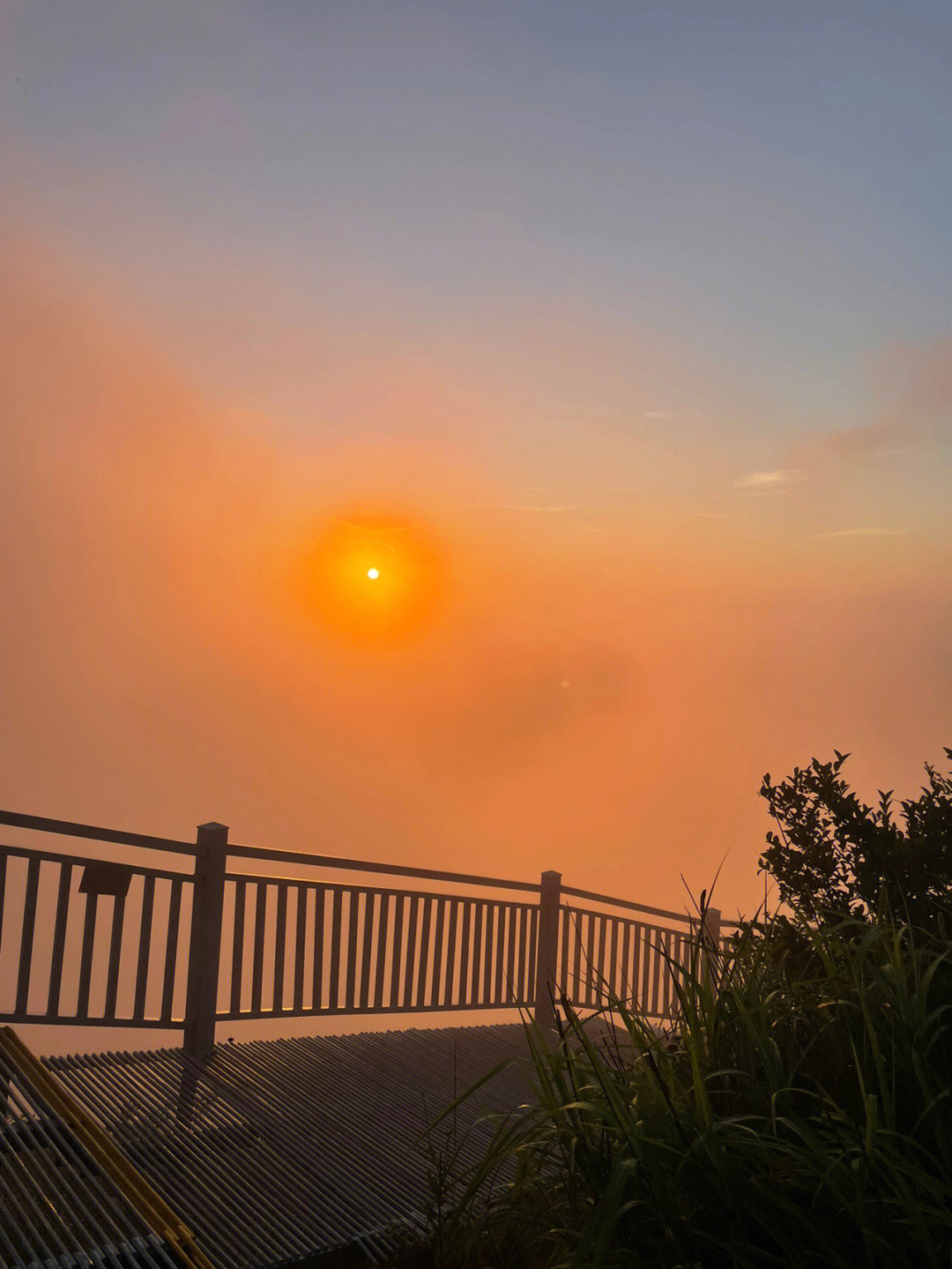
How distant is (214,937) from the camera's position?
6.89m

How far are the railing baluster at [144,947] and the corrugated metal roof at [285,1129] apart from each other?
19.0 inches

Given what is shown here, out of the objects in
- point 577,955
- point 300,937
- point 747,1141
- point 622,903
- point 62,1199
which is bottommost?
point 62,1199

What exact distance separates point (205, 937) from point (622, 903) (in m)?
4.89

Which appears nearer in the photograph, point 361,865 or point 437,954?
point 361,865

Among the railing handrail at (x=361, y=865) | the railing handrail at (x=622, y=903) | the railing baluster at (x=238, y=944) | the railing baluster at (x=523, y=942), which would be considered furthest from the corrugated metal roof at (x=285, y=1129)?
the railing handrail at (x=622, y=903)

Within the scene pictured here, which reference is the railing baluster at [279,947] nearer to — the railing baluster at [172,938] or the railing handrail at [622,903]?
the railing baluster at [172,938]

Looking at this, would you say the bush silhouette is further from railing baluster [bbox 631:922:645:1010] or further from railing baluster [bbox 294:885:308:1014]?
railing baluster [bbox 631:922:645:1010]

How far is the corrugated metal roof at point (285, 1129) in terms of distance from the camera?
3.96 metres

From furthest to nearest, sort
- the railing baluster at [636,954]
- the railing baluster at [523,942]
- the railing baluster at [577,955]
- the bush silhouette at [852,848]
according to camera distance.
Result: the railing baluster at [636,954] < the railing baluster at [523,942] < the bush silhouette at [852,848] < the railing baluster at [577,955]

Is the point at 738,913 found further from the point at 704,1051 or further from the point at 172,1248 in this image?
the point at 172,1248

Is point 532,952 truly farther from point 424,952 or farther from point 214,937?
point 214,937

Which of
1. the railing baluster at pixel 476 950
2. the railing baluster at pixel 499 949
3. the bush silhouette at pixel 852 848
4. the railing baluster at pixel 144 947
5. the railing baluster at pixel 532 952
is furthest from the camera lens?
the railing baluster at pixel 532 952

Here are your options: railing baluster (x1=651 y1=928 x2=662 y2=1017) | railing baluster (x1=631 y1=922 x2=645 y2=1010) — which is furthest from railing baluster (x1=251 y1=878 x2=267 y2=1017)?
railing baluster (x1=651 y1=928 x2=662 y2=1017)

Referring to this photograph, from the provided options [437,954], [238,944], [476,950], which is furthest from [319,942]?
[476,950]
